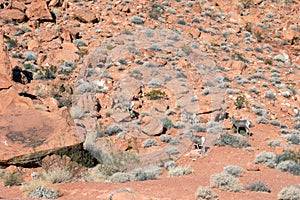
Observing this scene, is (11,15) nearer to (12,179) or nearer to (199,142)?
(199,142)

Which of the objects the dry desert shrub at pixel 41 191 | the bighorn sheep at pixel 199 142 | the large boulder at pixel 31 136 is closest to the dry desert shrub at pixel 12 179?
the large boulder at pixel 31 136

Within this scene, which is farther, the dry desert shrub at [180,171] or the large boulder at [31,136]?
the dry desert shrub at [180,171]

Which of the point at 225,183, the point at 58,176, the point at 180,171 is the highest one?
the point at 225,183

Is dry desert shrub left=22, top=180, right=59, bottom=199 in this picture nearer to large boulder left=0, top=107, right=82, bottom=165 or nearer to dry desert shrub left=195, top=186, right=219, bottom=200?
large boulder left=0, top=107, right=82, bottom=165

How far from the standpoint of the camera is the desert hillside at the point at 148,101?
1045 cm

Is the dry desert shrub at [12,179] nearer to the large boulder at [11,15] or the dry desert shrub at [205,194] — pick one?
the dry desert shrub at [205,194]

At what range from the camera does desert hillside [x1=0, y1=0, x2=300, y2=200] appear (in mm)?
10445

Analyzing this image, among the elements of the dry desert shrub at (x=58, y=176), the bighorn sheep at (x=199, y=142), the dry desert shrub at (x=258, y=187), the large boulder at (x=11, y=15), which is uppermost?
the large boulder at (x=11, y=15)

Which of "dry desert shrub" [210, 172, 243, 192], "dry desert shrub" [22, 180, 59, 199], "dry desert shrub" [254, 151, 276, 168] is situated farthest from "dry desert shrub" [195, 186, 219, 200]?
"dry desert shrub" [254, 151, 276, 168]

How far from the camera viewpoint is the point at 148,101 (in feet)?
56.2

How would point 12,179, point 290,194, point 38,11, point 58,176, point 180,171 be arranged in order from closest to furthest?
point 290,194 < point 58,176 < point 12,179 < point 180,171 < point 38,11

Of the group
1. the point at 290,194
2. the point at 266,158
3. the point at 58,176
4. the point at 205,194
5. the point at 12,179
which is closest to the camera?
the point at 205,194

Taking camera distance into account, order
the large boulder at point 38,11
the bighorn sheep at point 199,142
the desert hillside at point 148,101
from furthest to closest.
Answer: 1. the large boulder at point 38,11
2. the bighorn sheep at point 199,142
3. the desert hillside at point 148,101

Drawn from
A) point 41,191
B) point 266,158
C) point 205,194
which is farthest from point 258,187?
point 41,191
